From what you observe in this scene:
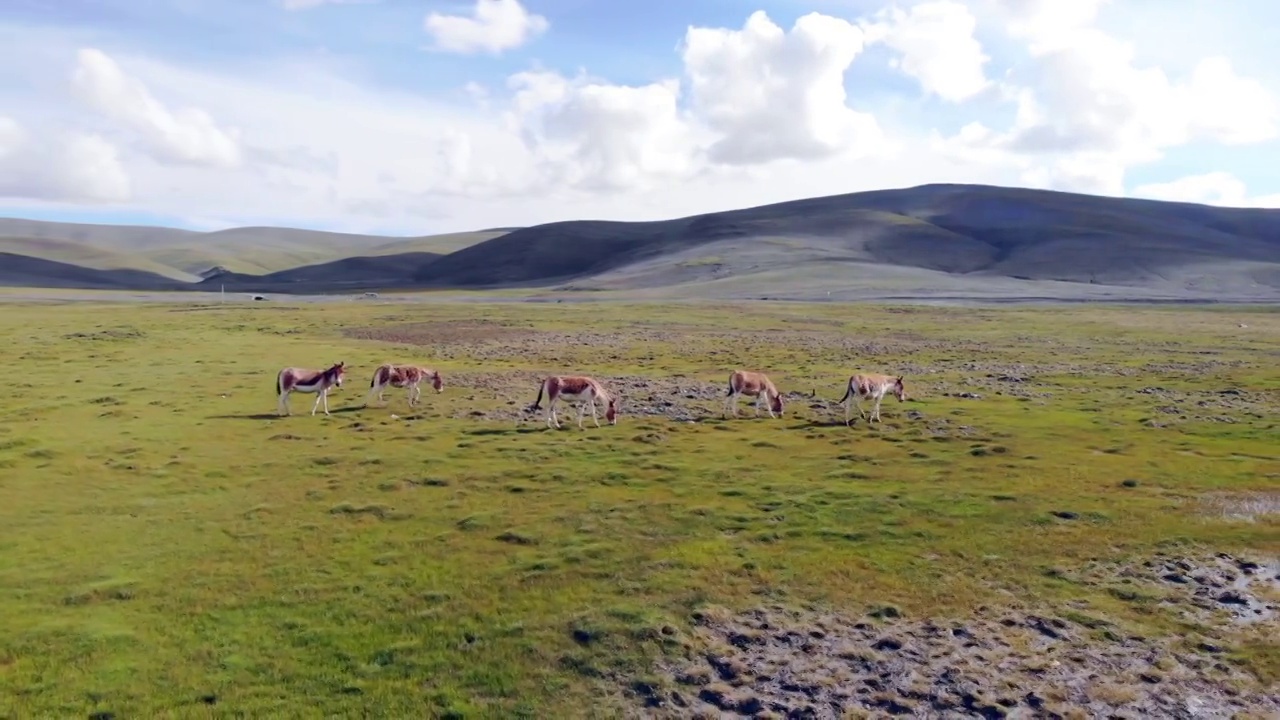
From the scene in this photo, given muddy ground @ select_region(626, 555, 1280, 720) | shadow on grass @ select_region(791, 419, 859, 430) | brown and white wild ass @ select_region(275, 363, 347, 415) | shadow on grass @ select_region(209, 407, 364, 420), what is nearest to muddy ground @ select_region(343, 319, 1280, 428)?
shadow on grass @ select_region(791, 419, 859, 430)

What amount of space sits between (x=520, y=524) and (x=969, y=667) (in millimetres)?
9603

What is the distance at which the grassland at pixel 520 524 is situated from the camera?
1270cm

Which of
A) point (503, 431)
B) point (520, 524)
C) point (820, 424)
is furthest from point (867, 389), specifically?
point (520, 524)

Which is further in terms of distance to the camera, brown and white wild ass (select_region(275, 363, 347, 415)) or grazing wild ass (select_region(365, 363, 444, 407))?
grazing wild ass (select_region(365, 363, 444, 407))

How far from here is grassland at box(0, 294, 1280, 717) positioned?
12.7m

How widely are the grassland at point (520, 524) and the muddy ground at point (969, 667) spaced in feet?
1.47

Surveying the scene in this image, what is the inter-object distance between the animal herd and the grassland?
3.24 ft

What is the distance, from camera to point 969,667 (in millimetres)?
12773

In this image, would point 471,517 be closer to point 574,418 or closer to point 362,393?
point 574,418

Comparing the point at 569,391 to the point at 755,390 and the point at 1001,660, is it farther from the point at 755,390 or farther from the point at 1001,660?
the point at 1001,660

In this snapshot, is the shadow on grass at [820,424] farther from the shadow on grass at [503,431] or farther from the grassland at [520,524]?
the shadow on grass at [503,431]

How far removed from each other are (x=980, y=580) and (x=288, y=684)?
1173 cm

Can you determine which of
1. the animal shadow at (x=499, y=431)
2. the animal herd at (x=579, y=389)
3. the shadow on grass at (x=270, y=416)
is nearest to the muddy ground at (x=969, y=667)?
the animal shadow at (x=499, y=431)

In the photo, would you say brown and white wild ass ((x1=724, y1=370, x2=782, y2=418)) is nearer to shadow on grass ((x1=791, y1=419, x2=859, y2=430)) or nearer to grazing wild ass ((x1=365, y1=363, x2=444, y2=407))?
shadow on grass ((x1=791, y1=419, x2=859, y2=430))
